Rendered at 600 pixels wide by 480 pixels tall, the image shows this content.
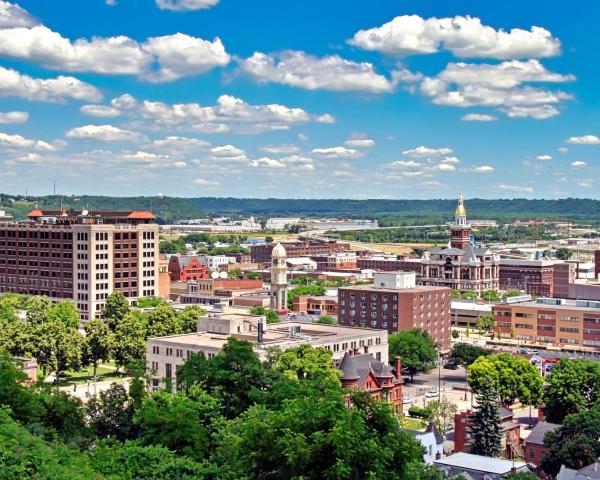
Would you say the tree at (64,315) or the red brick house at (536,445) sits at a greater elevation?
the tree at (64,315)

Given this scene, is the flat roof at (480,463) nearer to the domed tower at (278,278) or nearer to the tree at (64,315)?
the tree at (64,315)

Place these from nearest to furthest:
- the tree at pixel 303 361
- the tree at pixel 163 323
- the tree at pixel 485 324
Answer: the tree at pixel 303 361
the tree at pixel 163 323
the tree at pixel 485 324

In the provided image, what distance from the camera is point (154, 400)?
60656mm

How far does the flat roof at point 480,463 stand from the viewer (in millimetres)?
68688

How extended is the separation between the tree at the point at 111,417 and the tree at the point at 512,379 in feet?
143

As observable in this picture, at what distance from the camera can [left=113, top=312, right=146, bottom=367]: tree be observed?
390ft

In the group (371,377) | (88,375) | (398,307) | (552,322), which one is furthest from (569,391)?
(552,322)

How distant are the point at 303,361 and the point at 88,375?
40893 millimetres

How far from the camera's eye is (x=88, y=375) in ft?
396

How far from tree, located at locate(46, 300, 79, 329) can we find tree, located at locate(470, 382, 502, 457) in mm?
71786

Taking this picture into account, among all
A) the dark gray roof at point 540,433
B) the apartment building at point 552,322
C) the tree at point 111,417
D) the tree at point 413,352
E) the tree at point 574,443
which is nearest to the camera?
the tree at point 111,417

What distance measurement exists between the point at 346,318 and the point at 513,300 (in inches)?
1821

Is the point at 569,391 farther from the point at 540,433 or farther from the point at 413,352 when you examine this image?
the point at 413,352

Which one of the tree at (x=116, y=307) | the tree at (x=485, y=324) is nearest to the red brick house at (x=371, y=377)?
the tree at (x=116, y=307)
